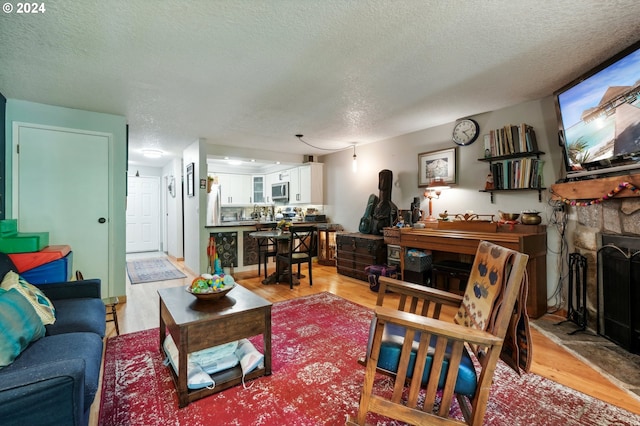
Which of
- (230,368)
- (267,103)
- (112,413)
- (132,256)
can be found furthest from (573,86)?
(132,256)

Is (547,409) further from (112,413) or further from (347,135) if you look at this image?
(347,135)

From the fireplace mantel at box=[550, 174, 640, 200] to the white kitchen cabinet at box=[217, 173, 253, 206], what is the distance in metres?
6.44

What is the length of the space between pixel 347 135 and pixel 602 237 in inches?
130

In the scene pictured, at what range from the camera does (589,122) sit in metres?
2.38

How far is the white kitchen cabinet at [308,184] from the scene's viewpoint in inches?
238

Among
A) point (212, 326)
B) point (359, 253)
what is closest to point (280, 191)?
point (359, 253)

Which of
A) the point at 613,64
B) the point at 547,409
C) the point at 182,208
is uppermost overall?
the point at 613,64

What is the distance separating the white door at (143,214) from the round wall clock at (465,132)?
7481 mm

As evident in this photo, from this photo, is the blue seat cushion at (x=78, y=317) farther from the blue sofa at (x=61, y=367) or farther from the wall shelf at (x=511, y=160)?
the wall shelf at (x=511, y=160)

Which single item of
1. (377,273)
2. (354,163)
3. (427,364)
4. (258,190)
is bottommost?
(377,273)

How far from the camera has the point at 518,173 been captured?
3.18 meters

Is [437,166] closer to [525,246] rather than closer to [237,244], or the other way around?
[525,246]

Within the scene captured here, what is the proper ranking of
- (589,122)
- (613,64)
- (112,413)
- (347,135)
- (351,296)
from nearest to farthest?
(112,413) → (613,64) → (589,122) → (351,296) → (347,135)

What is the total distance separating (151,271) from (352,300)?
3993 mm
